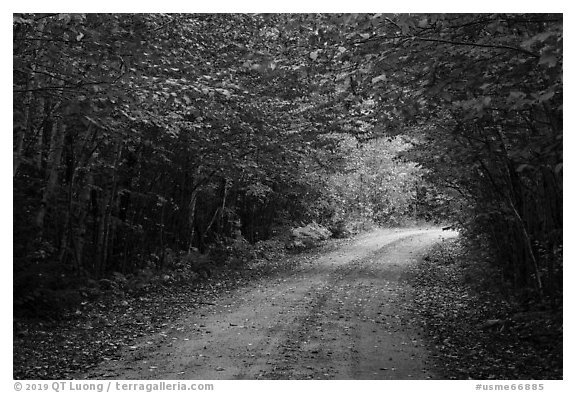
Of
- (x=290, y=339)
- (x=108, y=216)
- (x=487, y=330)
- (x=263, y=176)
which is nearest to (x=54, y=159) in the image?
(x=108, y=216)

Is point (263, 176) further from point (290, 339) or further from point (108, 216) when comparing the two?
point (290, 339)

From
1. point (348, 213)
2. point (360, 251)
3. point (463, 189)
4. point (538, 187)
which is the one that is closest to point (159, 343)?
point (538, 187)

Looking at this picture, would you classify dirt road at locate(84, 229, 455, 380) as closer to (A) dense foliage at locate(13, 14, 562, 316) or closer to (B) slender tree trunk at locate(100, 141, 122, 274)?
(A) dense foliage at locate(13, 14, 562, 316)

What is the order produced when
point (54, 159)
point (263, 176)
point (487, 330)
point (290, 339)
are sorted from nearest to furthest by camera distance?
point (290, 339)
point (487, 330)
point (54, 159)
point (263, 176)

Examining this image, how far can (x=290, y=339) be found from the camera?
9.10m

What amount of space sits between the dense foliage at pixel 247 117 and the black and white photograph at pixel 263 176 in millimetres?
47

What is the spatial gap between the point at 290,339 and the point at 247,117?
22.1 feet

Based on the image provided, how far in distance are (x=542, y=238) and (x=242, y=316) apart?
5.26m

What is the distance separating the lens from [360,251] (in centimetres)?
2544

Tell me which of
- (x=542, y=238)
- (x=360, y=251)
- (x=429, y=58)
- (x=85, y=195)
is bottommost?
(x=360, y=251)

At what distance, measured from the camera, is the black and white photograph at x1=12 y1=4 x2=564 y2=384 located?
7133mm

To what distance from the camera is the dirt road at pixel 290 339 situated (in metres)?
7.25
